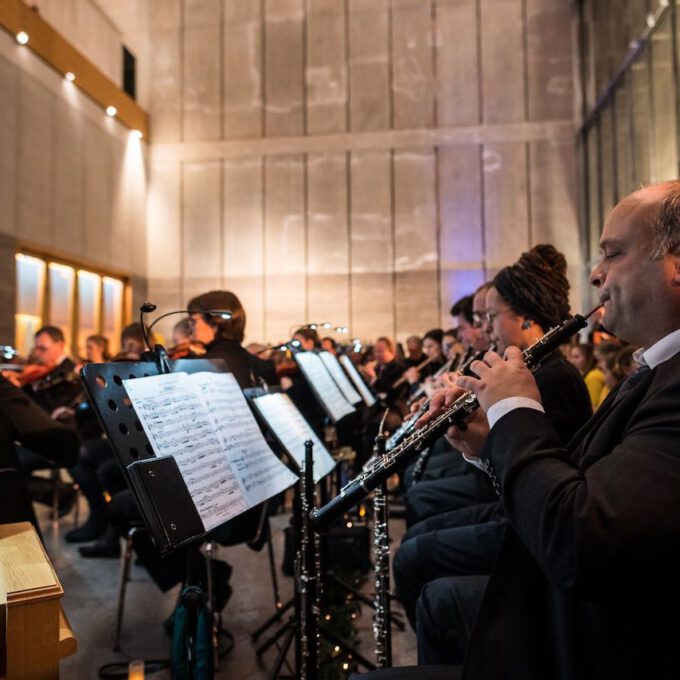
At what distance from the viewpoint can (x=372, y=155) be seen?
1308 centimetres

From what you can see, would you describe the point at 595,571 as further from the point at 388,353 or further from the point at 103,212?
the point at 103,212

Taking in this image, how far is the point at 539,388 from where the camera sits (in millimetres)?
2406

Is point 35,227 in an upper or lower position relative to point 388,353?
upper

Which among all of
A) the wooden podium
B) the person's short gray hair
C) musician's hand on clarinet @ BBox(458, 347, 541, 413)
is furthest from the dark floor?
the person's short gray hair

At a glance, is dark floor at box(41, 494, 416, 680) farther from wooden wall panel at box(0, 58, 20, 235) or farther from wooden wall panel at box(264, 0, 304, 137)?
wooden wall panel at box(264, 0, 304, 137)

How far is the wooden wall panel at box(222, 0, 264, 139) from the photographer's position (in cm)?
1336

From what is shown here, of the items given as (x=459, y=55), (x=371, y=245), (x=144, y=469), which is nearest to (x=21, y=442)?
(x=144, y=469)

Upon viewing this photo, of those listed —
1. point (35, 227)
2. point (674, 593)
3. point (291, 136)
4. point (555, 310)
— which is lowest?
point (674, 593)

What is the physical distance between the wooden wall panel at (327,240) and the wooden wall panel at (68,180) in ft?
14.0

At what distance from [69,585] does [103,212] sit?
924 centimetres

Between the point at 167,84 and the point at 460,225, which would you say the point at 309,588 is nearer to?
the point at 460,225

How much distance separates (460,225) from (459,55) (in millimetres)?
3206

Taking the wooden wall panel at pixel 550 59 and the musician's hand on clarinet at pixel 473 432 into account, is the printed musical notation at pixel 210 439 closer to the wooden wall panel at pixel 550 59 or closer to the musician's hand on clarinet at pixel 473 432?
the musician's hand on clarinet at pixel 473 432

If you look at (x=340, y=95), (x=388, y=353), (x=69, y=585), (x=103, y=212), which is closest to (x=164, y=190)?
(x=103, y=212)
